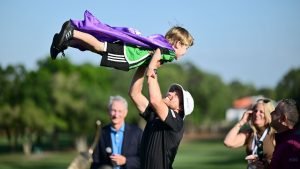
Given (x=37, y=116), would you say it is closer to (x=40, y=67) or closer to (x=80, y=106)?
(x=80, y=106)

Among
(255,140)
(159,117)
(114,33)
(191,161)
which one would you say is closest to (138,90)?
(159,117)

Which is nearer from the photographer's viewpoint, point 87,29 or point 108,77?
point 87,29

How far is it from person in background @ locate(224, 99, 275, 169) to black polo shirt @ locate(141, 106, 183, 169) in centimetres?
91

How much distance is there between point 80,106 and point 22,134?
21.6ft

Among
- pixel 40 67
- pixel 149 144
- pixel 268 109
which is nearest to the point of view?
pixel 149 144

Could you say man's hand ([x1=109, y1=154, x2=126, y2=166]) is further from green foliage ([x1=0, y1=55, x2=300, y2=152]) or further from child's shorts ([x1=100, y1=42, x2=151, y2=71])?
green foliage ([x1=0, y1=55, x2=300, y2=152])

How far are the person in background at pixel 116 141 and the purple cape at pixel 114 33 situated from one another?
2.25 meters

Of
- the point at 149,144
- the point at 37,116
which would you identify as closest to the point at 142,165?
the point at 149,144

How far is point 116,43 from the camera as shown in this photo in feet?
17.9

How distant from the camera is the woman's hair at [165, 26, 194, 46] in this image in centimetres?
572

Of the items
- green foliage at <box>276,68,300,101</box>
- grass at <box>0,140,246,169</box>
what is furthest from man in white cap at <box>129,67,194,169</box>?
green foliage at <box>276,68,300,101</box>

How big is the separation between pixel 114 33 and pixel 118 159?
7.97 ft

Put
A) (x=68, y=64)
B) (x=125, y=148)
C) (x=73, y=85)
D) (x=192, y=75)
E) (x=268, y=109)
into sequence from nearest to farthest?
(x=268, y=109) < (x=125, y=148) < (x=73, y=85) < (x=68, y=64) < (x=192, y=75)

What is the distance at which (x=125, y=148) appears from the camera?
766 centimetres
